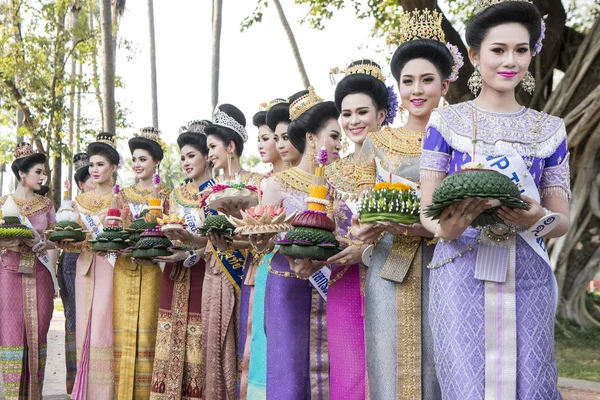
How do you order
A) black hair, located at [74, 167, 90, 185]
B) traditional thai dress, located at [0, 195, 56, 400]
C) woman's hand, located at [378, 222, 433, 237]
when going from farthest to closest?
black hair, located at [74, 167, 90, 185] < traditional thai dress, located at [0, 195, 56, 400] < woman's hand, located at [378, 222, 433, 237]

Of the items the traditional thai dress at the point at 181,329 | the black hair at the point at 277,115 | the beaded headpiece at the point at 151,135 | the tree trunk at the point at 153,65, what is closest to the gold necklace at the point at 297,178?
the black hair at the point at 277,115

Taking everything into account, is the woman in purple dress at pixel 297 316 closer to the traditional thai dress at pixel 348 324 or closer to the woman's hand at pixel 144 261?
the traditional thai dress at pixel 348 324

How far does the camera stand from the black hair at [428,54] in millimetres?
3322

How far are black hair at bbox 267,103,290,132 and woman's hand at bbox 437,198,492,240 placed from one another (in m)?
2.59

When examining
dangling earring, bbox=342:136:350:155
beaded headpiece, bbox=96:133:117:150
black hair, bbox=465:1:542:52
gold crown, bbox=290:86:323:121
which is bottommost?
dangling earring, bbox=342:136:350:155

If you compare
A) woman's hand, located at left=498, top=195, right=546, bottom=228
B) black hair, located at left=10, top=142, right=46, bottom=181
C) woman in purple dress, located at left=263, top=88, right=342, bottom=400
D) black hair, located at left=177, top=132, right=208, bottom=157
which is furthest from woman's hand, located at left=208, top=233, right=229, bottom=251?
black hair, located at left=10, top=142, right=46, bottom=181

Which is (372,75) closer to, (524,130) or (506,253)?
(524,130)

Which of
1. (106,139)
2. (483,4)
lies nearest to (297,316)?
(483,4)

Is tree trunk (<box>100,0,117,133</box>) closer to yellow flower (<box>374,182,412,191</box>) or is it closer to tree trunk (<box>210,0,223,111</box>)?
tree trunk (<box>210,0,223,111</box>)

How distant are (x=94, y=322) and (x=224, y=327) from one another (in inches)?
55.1

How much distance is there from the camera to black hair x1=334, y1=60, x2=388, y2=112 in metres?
3.77

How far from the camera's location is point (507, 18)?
2654mm

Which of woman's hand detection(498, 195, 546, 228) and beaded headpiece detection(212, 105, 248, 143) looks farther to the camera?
beaded headpiece detection(212, 105, 248, 143)

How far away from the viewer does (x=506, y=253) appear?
2.51 metres
